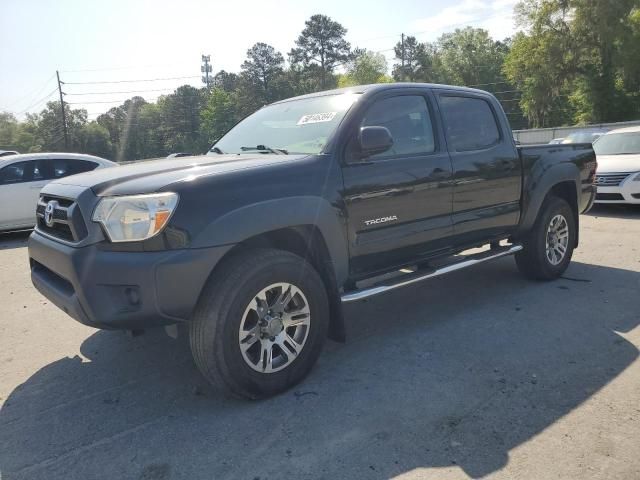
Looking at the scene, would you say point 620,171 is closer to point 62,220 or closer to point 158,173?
point 158,173

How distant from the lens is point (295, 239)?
349 cm

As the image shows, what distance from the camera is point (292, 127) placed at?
4.08 m

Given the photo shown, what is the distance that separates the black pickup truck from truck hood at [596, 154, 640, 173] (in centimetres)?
593

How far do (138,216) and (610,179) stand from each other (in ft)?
30.6

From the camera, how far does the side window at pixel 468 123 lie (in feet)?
14.8

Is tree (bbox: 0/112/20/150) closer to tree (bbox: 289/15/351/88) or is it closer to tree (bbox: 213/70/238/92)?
tree (bbox: 213/70/238/92)

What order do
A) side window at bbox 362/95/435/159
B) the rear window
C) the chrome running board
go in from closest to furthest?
1. the chrome running board
2. side window at bbox 362/95/435/159
3. the rear window

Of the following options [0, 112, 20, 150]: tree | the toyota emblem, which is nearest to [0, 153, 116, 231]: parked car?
the toyota emblem

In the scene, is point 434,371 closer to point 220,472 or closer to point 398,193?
point 398,193

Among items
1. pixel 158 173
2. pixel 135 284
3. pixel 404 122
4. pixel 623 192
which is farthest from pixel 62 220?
pixel 623 192

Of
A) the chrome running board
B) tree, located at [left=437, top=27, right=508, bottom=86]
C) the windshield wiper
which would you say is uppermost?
tree, located at [left=437, top=27, right=508, bottom=86]

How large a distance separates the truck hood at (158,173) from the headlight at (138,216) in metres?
0.06

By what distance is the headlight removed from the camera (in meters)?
2.85

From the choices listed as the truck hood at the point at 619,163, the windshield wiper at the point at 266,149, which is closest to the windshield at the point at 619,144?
the truck hood at the point at 619,163
